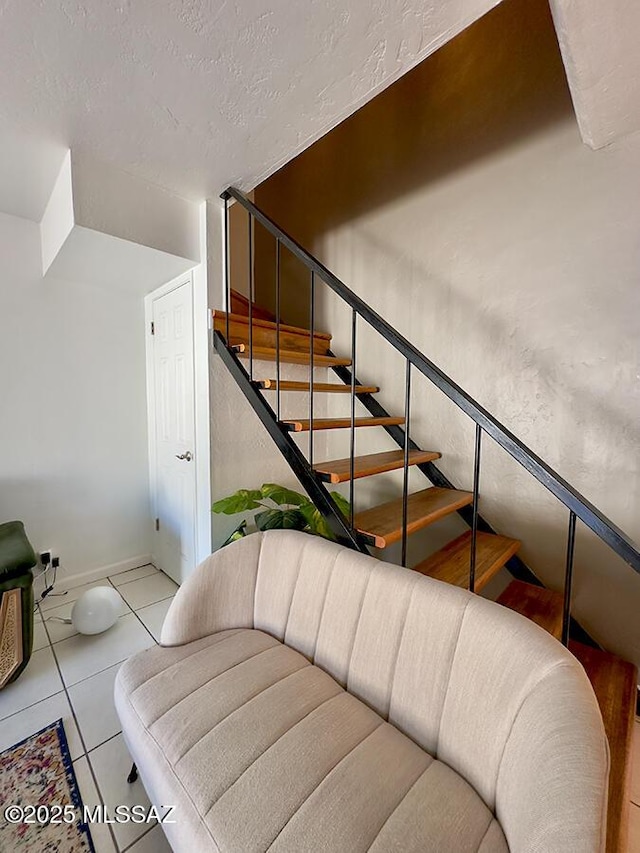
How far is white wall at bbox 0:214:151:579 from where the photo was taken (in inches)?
82.0

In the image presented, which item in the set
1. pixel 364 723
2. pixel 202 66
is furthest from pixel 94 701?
pixel 202 66

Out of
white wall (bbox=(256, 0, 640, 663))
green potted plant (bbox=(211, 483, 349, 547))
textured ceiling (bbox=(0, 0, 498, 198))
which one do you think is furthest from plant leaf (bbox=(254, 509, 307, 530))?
textured ceiling (bbox=(0, 0, 498, 198))

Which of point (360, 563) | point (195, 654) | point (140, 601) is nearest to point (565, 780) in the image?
point (360, 563)

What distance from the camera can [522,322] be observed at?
Result: 177cm

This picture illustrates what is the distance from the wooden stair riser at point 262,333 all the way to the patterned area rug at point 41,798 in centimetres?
186

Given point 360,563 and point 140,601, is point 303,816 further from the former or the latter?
point 140,601

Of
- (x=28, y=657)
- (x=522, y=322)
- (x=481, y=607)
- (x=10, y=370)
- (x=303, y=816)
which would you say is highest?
(x=522, y=322)

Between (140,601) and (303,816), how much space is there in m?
1.86

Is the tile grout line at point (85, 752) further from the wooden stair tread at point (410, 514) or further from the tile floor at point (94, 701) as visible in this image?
the wooden stair tread at point (410, 514)

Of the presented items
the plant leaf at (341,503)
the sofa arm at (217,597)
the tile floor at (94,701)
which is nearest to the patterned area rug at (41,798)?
the tile floor at (94,701)

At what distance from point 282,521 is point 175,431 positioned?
3.42 feet

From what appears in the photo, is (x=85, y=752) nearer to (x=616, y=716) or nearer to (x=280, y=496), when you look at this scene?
(x=280, y=496)

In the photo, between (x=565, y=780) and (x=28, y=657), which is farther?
(x=28, y=657)

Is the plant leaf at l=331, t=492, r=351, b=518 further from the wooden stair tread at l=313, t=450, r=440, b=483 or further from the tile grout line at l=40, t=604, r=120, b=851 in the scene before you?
the tile grout line at l=40, t=604, r=120, b=851
